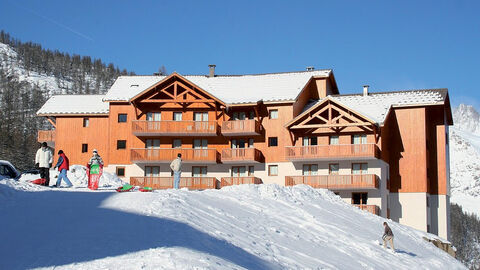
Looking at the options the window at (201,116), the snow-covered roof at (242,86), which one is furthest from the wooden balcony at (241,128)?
the window at (201,116)

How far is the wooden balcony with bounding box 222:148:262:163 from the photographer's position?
49.3m

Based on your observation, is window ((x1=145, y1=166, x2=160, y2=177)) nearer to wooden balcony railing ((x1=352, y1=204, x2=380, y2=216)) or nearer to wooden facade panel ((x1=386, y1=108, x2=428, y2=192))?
wooden balcony railing ((x1=352, y1=204, x2=380, y2=216))

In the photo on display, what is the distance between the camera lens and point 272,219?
25797mm

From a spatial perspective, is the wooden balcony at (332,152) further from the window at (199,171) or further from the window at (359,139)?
the window at (199,171)

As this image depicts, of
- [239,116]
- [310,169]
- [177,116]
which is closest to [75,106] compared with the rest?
[177,116]

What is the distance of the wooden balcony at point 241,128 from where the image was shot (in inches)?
1957

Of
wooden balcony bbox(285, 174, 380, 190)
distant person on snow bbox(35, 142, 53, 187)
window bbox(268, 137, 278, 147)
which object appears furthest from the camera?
window bbox(268, 137, 278, 147)

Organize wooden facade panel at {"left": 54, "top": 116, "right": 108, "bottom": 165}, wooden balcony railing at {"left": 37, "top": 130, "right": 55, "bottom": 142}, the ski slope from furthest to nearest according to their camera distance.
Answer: wooden balcony railing at {"left": 37, "top": 130, "right": 55, "bottom": 142} → wooden facade panel at {"left": 54, "top": 116, "right": 108, "bottom": 165} → the ski slope

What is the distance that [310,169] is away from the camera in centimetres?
4903

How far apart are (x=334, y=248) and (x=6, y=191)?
38.8 feet

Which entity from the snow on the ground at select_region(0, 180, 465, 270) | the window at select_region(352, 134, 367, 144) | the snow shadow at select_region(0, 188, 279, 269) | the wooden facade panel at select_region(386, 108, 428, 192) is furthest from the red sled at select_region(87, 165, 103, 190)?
the wooden facade panel at select_region(386, 108, 428, 192)

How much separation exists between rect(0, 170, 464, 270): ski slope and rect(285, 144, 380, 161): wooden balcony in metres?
14.1

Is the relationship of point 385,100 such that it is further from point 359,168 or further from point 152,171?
point 152,171

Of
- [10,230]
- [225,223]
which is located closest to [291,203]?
[225,223]
